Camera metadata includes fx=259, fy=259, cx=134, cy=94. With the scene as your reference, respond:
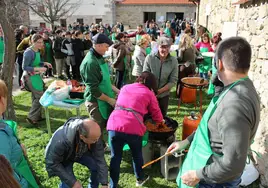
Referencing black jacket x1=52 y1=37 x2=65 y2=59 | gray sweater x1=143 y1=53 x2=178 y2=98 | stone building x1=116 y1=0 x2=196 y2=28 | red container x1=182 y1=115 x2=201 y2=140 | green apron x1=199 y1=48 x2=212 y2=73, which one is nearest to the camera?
red container x1=182 y1=115 x2=201 y2=140

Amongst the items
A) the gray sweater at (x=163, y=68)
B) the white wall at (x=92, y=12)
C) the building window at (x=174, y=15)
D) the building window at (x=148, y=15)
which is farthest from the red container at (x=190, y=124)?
the building window at (x=174, y=15)

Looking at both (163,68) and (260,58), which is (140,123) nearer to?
(163,68)

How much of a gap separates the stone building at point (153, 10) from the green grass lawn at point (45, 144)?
31.7 m

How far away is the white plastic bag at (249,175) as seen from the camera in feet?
11.8

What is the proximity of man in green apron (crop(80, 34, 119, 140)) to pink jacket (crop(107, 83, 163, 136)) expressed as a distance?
0.57m

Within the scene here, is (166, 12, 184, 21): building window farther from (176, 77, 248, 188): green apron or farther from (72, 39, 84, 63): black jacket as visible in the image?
(176, 77, 248, 188): green apron

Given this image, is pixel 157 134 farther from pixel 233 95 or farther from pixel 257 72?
pixel 233 95

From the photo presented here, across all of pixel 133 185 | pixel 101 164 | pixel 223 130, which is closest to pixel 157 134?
pixel 133 185

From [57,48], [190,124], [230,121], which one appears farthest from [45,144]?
[57,48]

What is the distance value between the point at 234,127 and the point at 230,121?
4 centimetres

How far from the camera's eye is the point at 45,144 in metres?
4.98

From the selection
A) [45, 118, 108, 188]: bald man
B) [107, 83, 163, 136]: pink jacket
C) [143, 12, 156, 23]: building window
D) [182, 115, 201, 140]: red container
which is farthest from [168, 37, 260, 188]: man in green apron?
[143, 12, 156, 23]: building window

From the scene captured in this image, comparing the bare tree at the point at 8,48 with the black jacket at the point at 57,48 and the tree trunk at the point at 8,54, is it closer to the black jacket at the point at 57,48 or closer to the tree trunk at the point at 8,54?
the tree trunk at the point at 8,54

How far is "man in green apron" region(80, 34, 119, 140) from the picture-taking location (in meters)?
3.72
